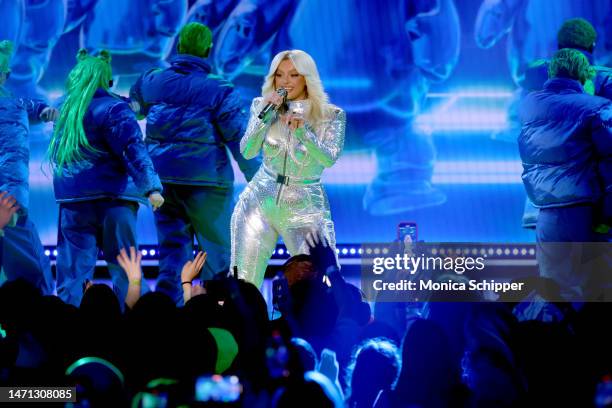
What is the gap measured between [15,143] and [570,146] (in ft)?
11.5

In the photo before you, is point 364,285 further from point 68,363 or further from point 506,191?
point 68,363

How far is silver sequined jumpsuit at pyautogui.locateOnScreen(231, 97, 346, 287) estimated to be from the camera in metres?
5.75

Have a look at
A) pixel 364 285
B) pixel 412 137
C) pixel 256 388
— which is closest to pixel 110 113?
pixel 364 285

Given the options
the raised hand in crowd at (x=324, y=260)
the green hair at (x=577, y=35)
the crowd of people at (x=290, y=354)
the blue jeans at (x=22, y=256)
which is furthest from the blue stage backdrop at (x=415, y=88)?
the crowd of people at (x=290, y=354)

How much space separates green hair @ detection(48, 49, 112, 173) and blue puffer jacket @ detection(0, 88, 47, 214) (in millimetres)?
211

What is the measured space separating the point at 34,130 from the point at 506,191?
12.4 ft

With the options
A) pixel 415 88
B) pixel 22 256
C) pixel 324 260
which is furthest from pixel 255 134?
pixel 415 88

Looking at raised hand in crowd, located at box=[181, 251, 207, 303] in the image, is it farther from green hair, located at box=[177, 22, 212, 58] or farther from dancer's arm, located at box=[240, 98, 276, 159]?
green hair, located at box=[177, 22, 212, 58]

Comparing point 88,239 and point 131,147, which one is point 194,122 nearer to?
point 131,147

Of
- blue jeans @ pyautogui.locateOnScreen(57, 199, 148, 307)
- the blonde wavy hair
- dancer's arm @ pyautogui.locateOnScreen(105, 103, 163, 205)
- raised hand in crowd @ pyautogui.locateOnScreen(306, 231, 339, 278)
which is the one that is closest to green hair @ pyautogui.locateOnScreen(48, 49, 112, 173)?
dancer's arm @ pyautogui.locateOnScreen(105, 103, 163, 205)

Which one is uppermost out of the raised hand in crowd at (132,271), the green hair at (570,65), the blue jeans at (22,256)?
the green hair at (570,65)

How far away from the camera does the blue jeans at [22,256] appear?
262 inches

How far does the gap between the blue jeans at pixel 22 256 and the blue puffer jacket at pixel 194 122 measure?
1009 millimetres

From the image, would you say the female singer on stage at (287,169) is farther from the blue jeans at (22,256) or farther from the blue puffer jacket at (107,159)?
the blue jeans at (22,256)
